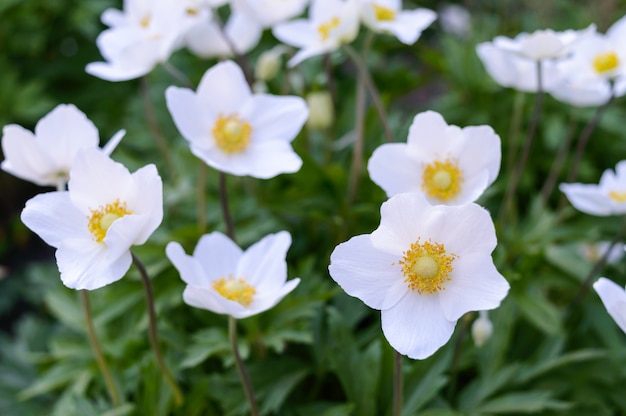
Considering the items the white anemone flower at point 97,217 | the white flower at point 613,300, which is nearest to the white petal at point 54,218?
the white anemone flower at point 97,217

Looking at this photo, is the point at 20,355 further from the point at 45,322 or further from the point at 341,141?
the point at 341,141

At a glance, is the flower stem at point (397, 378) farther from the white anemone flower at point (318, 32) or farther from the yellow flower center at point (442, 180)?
the white anemone flower at point (318, 32)

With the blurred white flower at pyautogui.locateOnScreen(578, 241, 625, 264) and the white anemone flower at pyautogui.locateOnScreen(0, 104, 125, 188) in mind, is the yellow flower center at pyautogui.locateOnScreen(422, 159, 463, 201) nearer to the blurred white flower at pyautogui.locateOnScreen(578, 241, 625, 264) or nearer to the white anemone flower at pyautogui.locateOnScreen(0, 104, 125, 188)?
the white anemone flower at pyautogui.locateOnScreen(0, 104, 125, 188)

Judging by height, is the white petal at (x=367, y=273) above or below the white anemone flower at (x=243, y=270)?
above

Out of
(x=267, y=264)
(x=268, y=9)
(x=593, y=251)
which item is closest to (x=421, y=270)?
(x=267, y=264)

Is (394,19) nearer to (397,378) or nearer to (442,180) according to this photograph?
(442,180)

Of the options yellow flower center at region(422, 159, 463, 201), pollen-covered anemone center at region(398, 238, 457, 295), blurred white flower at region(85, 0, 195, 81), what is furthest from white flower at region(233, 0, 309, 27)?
pollen-covered anemone center at region(398, 238, 457, 295)
